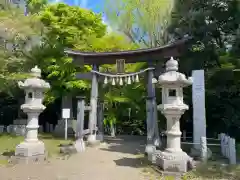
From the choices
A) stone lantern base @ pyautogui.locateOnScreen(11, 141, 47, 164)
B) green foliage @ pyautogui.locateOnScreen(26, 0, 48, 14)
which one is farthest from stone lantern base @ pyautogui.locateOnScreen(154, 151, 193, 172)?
green foliage @ pyautogui.locateOnScreen(26, 0, 48, 14)

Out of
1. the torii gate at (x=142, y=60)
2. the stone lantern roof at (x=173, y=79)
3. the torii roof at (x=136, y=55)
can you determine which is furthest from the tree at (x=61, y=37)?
the stone lantern roof at (x=173, y=79)

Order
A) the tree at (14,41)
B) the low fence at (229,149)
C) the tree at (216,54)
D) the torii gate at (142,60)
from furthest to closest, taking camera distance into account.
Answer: the tree at (14,41) < the tree at (216,54) < the torii gate at (142,60) < the low fence at (229,149)

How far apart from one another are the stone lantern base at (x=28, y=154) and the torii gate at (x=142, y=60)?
302 centimetres

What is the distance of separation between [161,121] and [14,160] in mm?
8993

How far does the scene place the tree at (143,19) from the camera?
820 inches

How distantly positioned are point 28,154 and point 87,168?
250cm

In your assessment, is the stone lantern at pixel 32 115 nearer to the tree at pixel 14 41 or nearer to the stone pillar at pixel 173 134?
the tree at pixel 14 41

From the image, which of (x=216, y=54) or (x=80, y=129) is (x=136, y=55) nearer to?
(x=216, y=54)

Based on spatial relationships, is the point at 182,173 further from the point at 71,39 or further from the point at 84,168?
the point at 71,39

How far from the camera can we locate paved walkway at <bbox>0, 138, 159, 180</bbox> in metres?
7.15

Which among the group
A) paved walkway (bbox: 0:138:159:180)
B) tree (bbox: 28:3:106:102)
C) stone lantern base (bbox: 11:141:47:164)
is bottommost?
paved walkway (bbox: 0:138:159:180)

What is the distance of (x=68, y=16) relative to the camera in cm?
1811

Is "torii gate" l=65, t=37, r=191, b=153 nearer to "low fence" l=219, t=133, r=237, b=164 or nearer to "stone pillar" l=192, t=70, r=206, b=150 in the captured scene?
"stone pillar" l=192, t=70, r=206, b=150

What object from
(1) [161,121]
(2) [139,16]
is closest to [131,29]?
(2) [139,16]
